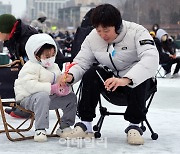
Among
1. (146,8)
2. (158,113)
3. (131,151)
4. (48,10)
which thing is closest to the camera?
(131,151)

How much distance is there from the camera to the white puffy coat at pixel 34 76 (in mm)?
4441

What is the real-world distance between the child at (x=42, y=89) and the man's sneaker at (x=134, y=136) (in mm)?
500

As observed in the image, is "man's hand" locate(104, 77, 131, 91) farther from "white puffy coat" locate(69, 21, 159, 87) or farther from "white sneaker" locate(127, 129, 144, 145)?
"white sneaker" locate(127, 129, 144, 145)

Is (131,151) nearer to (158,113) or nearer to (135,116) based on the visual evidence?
(135,116)

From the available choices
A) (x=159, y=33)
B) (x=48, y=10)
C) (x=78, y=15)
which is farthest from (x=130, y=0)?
(x=48, y=10)

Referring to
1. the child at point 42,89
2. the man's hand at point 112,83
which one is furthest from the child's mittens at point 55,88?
the man's hand at point 112,83

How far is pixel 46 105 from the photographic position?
439 cm

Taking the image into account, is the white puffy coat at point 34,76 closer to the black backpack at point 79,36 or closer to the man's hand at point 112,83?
the man's hand at point 112,83

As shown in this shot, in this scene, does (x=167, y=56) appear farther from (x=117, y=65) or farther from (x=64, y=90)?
(x=64, y=90)

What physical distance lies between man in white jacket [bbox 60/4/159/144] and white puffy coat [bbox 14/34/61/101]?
0.55 feet

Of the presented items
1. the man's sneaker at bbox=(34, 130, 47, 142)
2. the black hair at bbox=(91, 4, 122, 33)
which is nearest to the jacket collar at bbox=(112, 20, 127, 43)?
the black hair at bbox=(91, 4, 122, 33)

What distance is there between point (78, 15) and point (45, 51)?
105 m

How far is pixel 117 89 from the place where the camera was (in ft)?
14.5

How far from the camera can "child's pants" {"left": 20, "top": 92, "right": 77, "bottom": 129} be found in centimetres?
439
